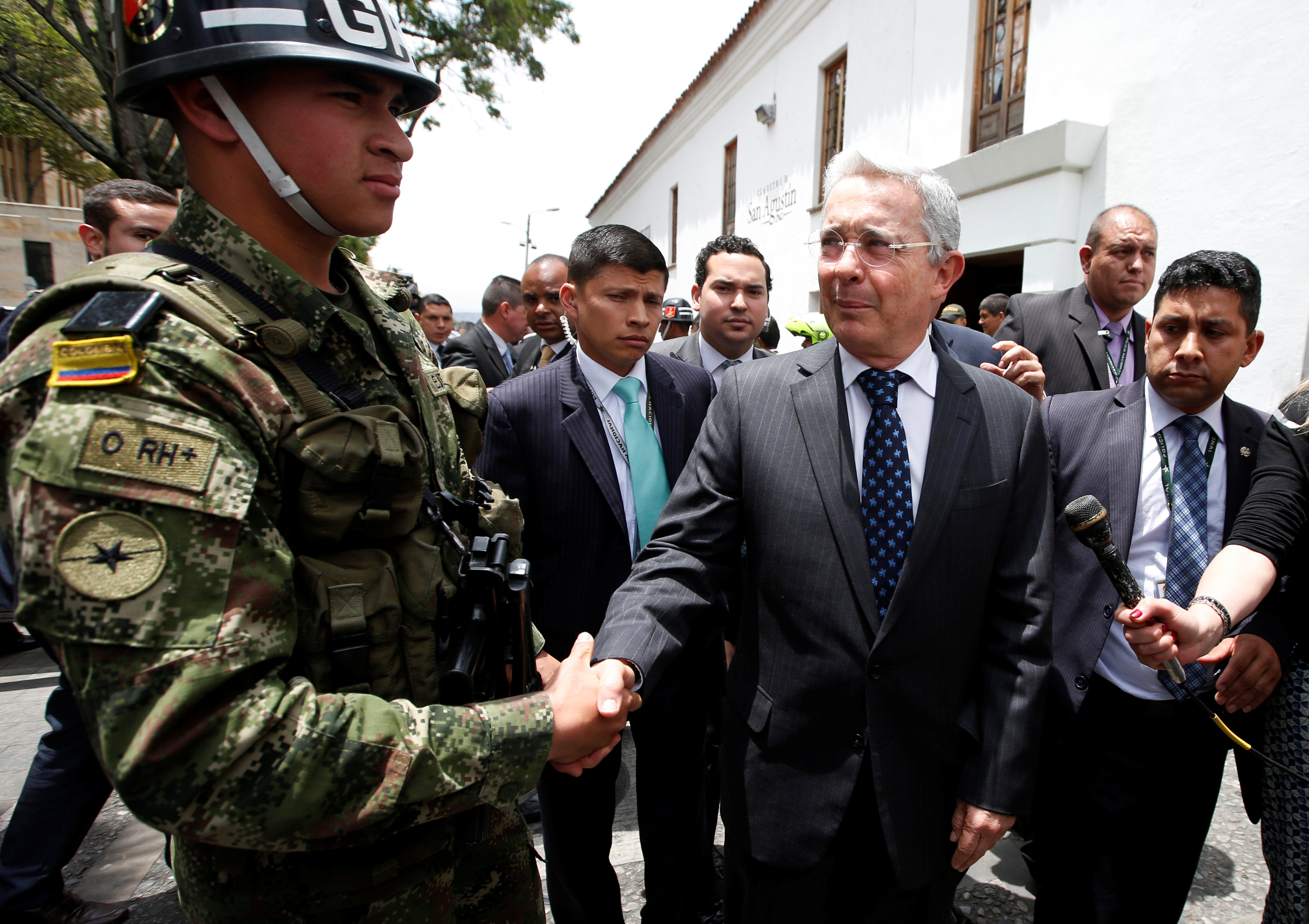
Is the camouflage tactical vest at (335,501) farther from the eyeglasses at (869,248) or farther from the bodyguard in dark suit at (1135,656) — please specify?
the bodyguard in dark suit at (1135,656)

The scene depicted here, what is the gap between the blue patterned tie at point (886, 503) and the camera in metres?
1.65

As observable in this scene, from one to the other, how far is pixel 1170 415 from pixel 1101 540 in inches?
32.1

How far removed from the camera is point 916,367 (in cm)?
177

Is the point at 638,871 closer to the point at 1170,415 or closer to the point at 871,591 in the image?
the point at 871,591

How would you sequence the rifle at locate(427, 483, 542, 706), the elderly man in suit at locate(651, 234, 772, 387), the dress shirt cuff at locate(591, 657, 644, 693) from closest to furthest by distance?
the rifle at locate(427, 483, 542, 706)
the dress shirt cuff at locate(591, 657, 644, 693)
the elderly man in suit at locate(651, 234, 772, 387)

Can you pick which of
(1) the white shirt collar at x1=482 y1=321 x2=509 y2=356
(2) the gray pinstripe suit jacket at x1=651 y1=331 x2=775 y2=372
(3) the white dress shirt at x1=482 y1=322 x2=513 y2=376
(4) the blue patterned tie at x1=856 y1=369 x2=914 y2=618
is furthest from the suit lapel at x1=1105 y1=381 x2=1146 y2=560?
(1) the white shirt collar at x1=482 y1=321 x2=509 y2=356

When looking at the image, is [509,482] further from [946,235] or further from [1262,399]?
[1262,399]

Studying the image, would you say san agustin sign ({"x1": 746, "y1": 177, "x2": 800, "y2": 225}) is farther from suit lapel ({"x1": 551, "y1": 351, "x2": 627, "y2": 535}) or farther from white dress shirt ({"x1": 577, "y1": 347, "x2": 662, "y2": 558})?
suit lapel ({"x1": 551, "y1": 351, "x2": 627, "y2": 535})

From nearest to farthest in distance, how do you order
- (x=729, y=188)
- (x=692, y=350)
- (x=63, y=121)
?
(x=692, y=350)
(x=63, y=121)
(x=729, y=188)

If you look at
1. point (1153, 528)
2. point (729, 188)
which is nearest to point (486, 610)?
point (1153, 528)

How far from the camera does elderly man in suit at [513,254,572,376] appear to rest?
5.10 metres

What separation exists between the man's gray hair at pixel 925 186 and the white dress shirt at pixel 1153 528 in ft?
2.79

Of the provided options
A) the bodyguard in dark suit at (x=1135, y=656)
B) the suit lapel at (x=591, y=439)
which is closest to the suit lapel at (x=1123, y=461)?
the bodyguard in dark suit at (x=1135, y=656)

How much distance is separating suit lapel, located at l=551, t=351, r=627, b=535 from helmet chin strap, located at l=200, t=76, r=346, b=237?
4.10ft
